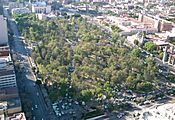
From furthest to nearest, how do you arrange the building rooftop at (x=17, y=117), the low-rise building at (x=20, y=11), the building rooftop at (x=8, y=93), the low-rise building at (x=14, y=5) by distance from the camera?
the low-rise building at (x=14, y=5), the low-rise building at (x=20, y=11), the building rooftop at (x=8, y=93), the building rooftop at (x=17, y=117)

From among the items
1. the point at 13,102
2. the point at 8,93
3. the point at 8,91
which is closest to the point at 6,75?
the point at 8,91

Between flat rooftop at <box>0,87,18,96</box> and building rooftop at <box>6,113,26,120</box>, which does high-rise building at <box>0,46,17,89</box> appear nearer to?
flat rooftop at <box>0,87,18,96</box>

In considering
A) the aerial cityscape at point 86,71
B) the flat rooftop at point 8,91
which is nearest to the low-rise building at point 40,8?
the aerial cityscape at point 86,71

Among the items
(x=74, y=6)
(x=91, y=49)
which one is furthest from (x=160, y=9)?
(x=91, y=49)

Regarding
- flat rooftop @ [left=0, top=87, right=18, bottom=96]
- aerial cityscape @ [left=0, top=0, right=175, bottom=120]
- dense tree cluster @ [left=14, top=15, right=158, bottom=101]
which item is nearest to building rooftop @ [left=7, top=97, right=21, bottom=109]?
aerial cityscape @ [left=0, top=0, right=175, bottom=120]

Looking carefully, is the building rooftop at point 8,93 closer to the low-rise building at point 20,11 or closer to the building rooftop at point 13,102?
the building rooftop at point 13,102

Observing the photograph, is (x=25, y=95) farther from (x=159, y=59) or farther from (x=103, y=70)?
(x=159, y=59)
